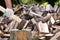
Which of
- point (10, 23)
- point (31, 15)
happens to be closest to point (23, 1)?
point (31, 15)

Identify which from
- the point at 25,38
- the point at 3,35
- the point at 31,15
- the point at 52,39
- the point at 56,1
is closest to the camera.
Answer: the point at 25,38

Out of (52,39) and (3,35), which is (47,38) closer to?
(52,39)

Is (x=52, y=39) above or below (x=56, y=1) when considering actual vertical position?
below

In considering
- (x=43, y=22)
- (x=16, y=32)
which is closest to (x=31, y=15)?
(x=43, y=22)

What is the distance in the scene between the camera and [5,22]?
3.46m

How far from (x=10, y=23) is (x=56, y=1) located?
369 cm

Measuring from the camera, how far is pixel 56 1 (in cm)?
678

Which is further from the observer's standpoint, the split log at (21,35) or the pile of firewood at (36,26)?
the pile of firewood at (36,26)

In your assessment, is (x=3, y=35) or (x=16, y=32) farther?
(x=3, y=35)

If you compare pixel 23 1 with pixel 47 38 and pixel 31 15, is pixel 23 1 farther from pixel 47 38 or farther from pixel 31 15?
pixel 47 38

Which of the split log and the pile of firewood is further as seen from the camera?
the pile of firewood

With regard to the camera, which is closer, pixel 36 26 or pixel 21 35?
pixel 21 35

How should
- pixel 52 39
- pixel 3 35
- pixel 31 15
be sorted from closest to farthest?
pixel 52 39
pixel 3 35
pixel 31 15

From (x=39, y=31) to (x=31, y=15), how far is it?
0.88 metres
